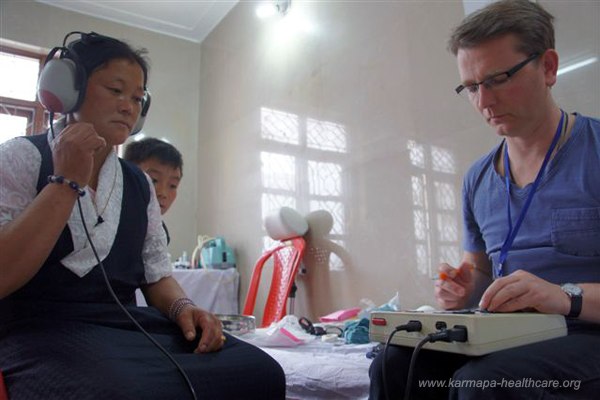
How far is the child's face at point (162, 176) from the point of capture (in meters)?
1.65

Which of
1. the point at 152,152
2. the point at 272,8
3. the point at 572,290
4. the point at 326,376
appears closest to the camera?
the point at 572,290

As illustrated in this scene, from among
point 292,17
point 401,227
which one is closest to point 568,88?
point 401,227

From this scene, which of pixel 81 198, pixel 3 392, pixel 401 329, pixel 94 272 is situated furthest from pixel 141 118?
pixel 401 329

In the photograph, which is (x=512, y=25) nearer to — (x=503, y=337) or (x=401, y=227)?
(x=503, y=337)

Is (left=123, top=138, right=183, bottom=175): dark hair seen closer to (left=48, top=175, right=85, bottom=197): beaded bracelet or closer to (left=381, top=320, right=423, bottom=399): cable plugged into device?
(left=48, top=175, right=85, bottom=197): beaded bracelet

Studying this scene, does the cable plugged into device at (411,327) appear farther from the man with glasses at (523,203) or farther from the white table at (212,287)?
the white table at (212,287)

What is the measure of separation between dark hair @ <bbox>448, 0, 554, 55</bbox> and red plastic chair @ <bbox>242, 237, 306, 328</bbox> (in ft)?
5.08

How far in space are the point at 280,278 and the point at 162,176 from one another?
3.48ft

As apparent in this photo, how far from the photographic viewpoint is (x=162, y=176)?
1.67 m

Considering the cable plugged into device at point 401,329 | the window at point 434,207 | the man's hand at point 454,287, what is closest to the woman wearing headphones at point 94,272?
the cable plugged into device at point 401,329

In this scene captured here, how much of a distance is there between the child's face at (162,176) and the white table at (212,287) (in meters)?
1.20

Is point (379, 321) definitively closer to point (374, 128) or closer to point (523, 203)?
point (523, 203)

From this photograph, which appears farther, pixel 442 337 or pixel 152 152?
pixel 152 152

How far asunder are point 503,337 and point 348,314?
1287 millimetres
